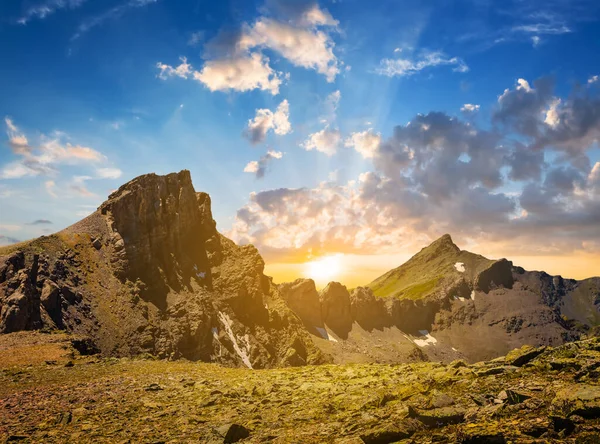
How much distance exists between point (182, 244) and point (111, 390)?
116 meters

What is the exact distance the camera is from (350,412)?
1781 cm

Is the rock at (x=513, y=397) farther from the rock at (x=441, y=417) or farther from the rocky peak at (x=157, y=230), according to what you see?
the rocky peak at (x=157, y=230)

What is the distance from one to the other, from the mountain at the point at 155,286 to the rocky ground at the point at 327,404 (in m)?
50.0

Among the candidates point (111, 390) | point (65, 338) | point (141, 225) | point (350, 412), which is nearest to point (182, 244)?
point (141, 225)

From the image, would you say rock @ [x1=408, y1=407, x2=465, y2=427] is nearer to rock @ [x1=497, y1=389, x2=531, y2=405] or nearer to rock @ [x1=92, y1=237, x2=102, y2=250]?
rock @ [x1=497, y1=389, x2=531, y2=405]

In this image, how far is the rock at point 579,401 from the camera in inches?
439

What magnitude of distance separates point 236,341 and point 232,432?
112m

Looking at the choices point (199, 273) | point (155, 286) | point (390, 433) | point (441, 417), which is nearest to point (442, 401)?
point (441, 417)

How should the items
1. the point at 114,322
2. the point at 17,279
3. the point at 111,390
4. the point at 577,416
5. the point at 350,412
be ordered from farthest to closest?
the point at 114,322
the point at 17,279
the point at 111,390
the point at 350,412
the point at 577,416

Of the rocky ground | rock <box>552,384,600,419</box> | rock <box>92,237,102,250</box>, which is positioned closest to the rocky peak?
rock <box>92,237,102,250</box>

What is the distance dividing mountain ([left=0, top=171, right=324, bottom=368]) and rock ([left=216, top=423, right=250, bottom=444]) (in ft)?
203

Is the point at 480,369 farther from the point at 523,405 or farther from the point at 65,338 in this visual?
the point at 65,338

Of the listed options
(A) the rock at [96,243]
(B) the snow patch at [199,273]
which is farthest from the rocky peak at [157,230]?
(A) the rock at [96,243]

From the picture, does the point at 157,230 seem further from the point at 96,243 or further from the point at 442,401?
the point at 442,401
